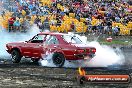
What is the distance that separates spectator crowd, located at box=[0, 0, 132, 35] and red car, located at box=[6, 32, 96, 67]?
43.1ft

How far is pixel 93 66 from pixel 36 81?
579cm

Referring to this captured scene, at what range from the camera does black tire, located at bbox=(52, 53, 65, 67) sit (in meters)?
17.5

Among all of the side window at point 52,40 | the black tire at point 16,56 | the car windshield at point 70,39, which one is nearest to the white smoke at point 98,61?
the side window at point 52,40

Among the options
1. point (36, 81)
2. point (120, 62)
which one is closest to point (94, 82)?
point (36, 81)

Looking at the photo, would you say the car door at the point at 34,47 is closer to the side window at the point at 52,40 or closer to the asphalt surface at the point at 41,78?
the side window at the point at 52,40

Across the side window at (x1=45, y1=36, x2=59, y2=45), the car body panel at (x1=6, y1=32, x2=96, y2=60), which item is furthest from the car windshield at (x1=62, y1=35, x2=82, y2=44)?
the side window at (x1=45, y1=36, x2=59, y2=45)

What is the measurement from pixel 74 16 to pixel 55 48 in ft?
65.5

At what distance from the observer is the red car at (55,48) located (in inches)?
684

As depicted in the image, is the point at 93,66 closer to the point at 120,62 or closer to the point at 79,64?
the point at 79,64

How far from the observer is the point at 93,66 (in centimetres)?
1823

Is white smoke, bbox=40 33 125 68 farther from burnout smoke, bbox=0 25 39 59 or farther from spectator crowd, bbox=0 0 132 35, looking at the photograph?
spectator crowd, bbox=0 0 132 35

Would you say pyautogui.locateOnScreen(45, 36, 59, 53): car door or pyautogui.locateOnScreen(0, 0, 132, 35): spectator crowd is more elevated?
pyautogui.locateOnScreen(45, 36, 59, 53): car door

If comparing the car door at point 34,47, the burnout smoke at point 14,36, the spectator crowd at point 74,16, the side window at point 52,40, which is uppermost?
the side window at point 52,40

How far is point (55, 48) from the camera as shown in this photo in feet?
58.6
